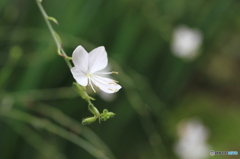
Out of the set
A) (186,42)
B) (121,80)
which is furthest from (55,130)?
(186,42)

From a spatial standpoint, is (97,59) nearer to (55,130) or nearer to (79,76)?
(79,76)

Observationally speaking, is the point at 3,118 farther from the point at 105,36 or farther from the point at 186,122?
the point at 186,122

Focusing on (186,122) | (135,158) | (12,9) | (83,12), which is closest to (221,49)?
(186,122)

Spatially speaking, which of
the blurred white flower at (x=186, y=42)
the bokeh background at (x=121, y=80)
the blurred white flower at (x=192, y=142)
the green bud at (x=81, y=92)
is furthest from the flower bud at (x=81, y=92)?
Result: the blurred white flower at (x=192, y=142)

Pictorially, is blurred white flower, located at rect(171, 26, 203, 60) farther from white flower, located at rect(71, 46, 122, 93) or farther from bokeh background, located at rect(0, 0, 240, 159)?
white flower, located at rect(71, 46, 122, 93)

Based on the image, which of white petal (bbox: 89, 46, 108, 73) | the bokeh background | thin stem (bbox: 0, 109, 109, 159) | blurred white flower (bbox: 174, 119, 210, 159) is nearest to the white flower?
white petal (bbox: 89, 46, 108, 73)

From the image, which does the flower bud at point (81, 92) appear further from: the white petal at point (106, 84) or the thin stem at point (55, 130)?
the thin stem at point (55, 130)
